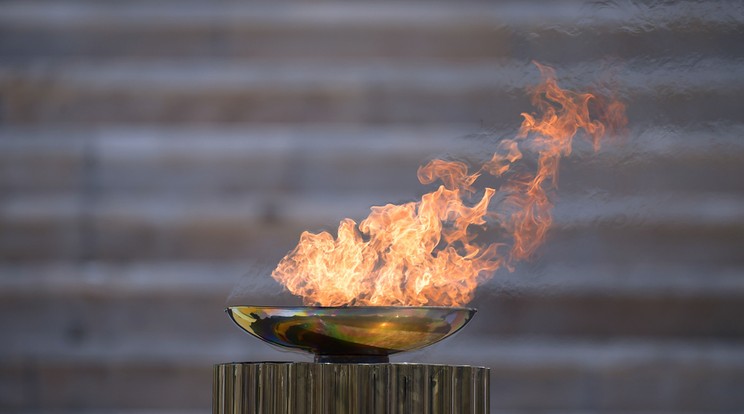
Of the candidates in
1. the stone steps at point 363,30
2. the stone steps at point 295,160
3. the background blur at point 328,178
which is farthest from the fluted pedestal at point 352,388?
the stone steps at point 363,30

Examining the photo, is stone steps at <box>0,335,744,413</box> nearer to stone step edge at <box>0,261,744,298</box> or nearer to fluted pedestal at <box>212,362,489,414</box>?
stone step edge at <box>0,261,744,298</box>

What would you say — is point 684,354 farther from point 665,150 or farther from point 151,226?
point 151,226

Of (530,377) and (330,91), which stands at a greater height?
(330,91)

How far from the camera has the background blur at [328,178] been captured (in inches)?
125

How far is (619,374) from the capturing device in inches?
125

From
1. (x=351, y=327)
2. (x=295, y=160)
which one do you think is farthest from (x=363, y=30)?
(x=351, y=327)

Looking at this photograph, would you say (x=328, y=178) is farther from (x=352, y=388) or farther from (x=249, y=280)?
(x=352, y=388)

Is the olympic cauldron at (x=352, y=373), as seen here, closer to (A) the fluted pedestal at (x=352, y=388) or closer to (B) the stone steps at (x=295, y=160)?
(A) the fluted pedestal at (x=352, y=388)

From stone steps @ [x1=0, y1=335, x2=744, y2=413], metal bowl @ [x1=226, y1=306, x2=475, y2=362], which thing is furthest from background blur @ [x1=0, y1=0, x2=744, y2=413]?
metal bowl @ [x1=226, y1=306, x2=475, y2=362]

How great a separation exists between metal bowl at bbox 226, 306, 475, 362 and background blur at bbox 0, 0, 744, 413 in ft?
3.83

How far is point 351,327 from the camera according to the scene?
1871 millimetres

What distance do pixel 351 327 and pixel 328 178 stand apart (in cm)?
139

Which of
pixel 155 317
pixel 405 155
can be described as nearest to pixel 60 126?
pixel 155 317

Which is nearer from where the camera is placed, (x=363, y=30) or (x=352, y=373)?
(x=352, y=373)
